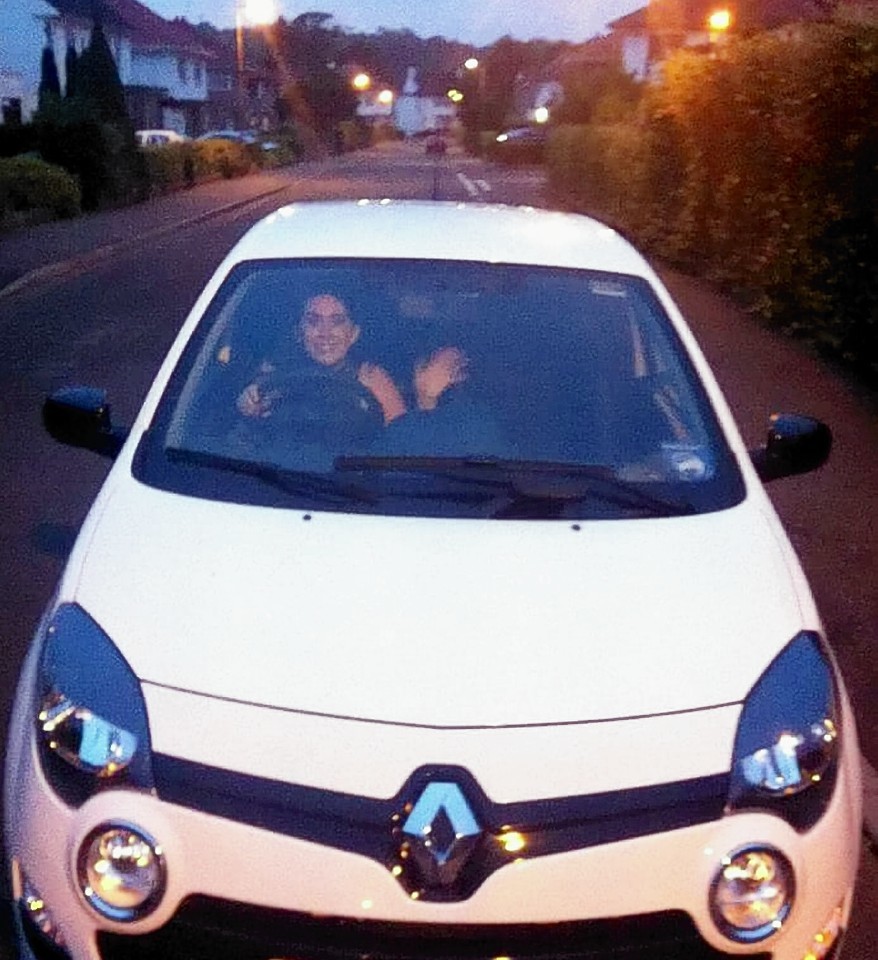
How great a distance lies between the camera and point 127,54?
217ft

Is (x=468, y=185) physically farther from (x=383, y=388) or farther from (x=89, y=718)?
(x=89, y=718)

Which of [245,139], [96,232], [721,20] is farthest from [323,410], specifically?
[245,139]

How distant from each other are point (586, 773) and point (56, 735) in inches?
39.9

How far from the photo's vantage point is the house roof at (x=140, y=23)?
53938 mm

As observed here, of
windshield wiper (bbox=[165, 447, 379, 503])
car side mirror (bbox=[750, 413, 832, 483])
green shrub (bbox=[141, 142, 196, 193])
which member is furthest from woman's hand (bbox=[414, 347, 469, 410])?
green shrub (bbox=[141, 142, 196, 193])

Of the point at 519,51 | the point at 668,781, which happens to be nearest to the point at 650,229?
the point at 668,781

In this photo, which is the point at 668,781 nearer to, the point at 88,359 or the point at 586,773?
the point at 586,773

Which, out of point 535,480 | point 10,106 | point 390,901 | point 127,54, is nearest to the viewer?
point 390,901

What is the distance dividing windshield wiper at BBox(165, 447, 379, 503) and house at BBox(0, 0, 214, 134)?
109 feet

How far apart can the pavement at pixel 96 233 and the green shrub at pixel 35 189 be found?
0.40m

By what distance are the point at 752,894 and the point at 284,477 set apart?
1.59 metres

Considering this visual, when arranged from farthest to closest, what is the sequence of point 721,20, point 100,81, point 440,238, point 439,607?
point 100,81
point 721,20
point 440,238
point 439,607

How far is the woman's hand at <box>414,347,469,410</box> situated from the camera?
13.7 feet

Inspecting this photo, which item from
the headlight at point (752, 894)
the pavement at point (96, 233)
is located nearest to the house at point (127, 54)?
the pavement at point (96, 233)
